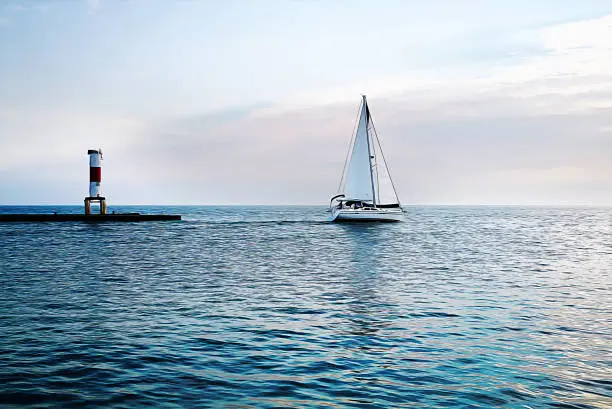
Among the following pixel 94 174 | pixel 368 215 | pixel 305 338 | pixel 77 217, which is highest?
pixel 94 174

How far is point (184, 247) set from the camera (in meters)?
53.8

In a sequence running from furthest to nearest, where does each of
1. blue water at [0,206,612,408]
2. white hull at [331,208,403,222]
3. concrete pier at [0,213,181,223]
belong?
concrete pier at [0,213,181,223]
white hull at [331,208,403,222]
blue water at [0,206,612,408]

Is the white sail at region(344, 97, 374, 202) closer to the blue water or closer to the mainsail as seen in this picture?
the mainsail

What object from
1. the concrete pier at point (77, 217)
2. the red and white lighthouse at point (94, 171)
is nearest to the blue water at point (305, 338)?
the red and white lighthouse at point (94, 171)

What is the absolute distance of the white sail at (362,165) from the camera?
272 ft

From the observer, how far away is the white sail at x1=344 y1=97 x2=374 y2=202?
8281cm

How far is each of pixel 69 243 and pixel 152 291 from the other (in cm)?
3550

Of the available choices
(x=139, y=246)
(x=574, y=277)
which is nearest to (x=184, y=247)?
(x=139, y=246)

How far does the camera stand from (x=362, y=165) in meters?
83.1

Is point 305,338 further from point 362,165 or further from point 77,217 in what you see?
point 77,217

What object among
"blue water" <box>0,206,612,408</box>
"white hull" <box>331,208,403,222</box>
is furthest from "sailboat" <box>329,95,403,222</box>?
"blue water" <box>0,206,612,408</box>

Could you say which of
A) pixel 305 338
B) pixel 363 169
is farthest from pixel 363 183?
pixel 305 338

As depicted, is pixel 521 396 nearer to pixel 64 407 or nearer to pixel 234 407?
pixel 234 407

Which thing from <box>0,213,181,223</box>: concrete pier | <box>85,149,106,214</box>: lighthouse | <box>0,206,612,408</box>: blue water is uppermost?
<box>85,149,106,214</box>: lighthouse
